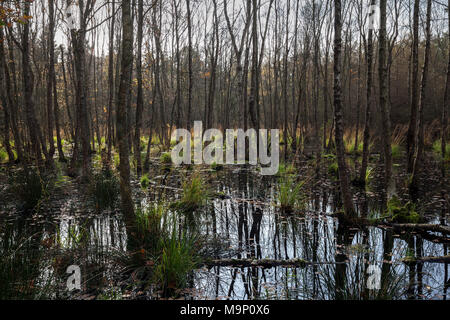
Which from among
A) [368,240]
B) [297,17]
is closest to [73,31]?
[368,240]

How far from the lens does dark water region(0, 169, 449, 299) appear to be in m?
2.65

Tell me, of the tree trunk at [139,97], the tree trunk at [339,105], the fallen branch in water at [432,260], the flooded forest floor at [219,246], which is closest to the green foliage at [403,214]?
the flooded forest floor at [219,246]

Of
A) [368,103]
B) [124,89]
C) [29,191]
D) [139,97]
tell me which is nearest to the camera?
[124,89]

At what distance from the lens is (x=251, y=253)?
12.2 ft

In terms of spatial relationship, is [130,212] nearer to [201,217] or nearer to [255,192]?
[201,217]

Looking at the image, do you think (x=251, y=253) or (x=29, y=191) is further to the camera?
(x=29, y=191)

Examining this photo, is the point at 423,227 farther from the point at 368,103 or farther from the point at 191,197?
the point at 191,197

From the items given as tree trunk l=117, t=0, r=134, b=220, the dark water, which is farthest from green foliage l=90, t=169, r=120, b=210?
tree trunk l=117, t=0, r=134, b=220

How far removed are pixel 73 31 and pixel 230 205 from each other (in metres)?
5.83

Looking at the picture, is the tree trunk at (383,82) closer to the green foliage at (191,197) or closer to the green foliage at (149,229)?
the green foliage at (191,197)

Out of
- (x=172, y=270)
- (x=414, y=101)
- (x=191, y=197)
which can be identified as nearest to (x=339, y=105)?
(x=191, y=197)

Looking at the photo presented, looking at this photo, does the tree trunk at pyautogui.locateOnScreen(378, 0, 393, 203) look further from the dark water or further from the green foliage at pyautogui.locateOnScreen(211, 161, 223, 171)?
the green foliage at pyautogui.locateOnScreen(211, 161, 223, 171)

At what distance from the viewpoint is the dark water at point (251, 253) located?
8.69 feet
